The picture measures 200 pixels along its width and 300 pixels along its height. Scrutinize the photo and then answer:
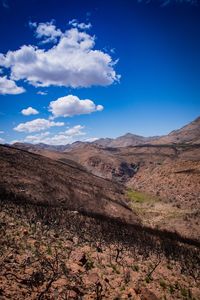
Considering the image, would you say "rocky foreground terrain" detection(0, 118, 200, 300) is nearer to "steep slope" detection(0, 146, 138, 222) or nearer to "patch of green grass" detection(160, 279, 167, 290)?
"patch of green grass" detection(160, 279, 167, 290)

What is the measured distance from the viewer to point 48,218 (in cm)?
1994

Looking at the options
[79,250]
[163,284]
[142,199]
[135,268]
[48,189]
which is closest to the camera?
[163,284]

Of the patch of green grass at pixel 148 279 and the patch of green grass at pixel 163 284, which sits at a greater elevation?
the patch of green grass at pixel 148 279

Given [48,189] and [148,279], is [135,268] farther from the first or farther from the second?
[48,189]

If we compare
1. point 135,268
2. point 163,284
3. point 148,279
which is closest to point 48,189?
point 135,268

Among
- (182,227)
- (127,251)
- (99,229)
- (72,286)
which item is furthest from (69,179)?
(72,286)

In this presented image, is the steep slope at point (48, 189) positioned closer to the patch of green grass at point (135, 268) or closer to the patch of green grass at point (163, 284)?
the patch of green grass at point (135, 268)

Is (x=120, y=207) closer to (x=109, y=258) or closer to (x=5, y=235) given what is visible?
(x=109, y=258)

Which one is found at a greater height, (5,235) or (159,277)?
(5,235)

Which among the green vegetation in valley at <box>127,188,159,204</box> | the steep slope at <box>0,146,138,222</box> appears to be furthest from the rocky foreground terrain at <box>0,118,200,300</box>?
the green vegetation in valley at <box>127,188,159,204</box>

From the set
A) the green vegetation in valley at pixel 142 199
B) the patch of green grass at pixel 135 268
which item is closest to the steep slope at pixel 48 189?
the green vegetation in valley at pixel 142 199

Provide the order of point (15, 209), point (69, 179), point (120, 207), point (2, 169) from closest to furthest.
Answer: point (15, 209) → point (2, 169) → point (120, 207) → point (69, 179)

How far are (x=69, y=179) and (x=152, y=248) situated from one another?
25437mm

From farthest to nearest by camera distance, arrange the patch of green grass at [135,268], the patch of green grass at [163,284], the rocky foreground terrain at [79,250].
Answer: the patch of green grass at [135,268], the patch of green grass at [163,284], the rocky foreground terrain at [79,250]
